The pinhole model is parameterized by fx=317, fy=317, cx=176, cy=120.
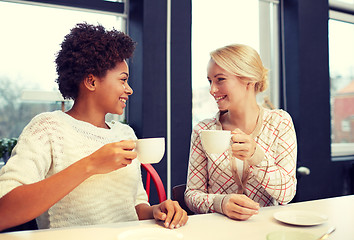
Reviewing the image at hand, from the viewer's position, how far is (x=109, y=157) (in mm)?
937

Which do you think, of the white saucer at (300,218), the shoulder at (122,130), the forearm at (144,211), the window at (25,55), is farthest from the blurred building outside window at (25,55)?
the white saucer at (300,218)

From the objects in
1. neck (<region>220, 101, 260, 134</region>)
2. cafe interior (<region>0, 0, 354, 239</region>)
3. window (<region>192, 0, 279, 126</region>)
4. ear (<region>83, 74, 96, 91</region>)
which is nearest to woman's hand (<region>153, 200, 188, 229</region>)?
ear (<region>83, 74, 96, 91</region>)

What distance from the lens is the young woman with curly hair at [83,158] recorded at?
3.08ft

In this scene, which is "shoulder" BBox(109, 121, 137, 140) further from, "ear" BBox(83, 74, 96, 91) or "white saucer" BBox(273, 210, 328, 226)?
"white saucer" BBox(273, 210, 328, 226)

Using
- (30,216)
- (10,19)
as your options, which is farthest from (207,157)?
(10,19)

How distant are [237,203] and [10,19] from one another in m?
2.09

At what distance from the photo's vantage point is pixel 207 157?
5.11 feet

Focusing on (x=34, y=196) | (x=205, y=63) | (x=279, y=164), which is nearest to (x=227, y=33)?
(x=205, y=63)

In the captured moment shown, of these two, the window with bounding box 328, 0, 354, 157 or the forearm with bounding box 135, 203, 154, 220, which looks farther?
the window with bounding box 328, 0, 354, 157

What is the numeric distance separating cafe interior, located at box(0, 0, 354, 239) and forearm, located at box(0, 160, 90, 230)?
106cm

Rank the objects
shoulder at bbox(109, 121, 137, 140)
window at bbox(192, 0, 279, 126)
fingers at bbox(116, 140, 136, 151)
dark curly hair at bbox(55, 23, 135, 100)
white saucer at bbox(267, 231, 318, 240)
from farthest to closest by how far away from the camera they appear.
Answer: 1. window at bbox(192, 0, 279, 126)
2. shoulder at bbox(109, 121, 137, 140)
3. dark curly hair at bbox(55, 23, 135, 100)
4. fingers at bbox(116, 140, 136, 151)
5. white saucer at bbox(267, 231, 318, 240)

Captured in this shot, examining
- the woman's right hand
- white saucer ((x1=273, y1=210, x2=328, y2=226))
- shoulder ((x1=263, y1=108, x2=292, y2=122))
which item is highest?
shoulder ((x1=263, y1=108, x2=292, y2=122))

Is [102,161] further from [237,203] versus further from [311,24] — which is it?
[311,24]

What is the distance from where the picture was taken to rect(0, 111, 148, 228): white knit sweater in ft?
3.43
